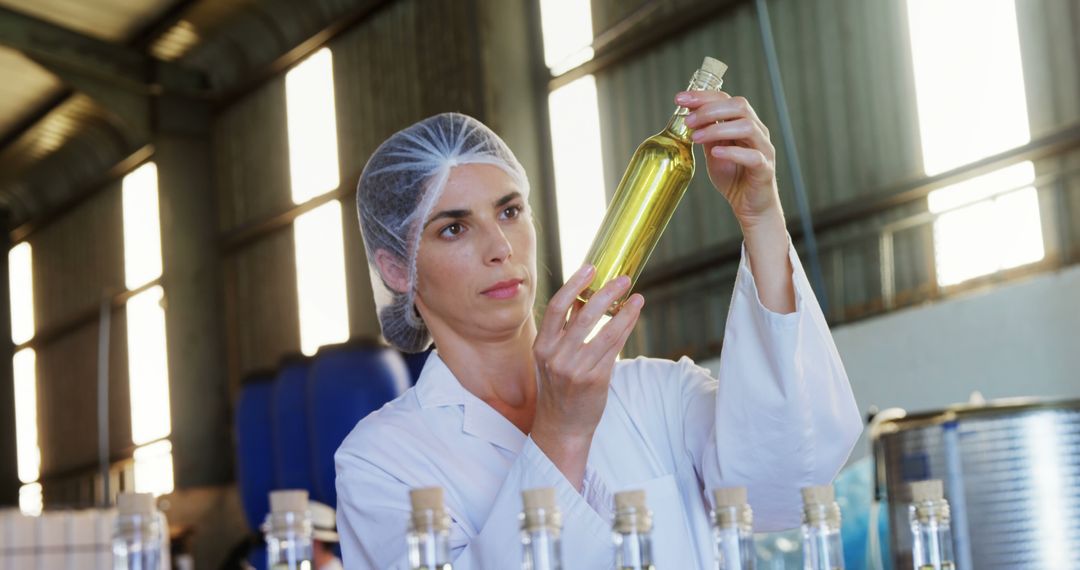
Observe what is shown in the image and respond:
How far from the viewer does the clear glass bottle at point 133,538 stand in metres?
0.83

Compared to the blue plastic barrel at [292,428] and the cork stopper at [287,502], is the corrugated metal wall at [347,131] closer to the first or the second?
the blue plastic barrel at [292,428]

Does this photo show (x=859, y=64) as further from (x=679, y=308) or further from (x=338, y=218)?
(x=338, y=218)

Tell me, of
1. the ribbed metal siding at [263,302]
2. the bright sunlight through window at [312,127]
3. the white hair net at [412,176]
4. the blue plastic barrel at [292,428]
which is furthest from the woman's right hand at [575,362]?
the ribbed metal siding at [263,302]

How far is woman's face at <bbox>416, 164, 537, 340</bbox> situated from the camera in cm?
136

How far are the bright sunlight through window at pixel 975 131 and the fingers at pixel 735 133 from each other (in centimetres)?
437

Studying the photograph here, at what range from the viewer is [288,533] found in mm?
863

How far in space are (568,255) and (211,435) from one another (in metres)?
4.28

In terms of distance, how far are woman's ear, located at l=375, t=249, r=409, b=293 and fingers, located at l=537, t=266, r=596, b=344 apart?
0.46m

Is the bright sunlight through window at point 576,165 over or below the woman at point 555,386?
over

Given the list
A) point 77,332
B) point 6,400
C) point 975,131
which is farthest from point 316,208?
point 6,400

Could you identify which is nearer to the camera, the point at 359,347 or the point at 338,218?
the point at 359,347

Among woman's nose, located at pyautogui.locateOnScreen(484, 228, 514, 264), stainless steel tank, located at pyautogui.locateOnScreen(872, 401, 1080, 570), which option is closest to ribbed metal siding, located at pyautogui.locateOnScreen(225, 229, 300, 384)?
stainless steel tank, located at pyautogui.locateOnScreen(872, 401, 1080, 570)

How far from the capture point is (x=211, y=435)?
10.0m

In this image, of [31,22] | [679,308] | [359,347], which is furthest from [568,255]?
[31,22]
